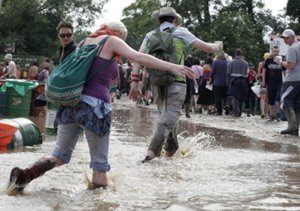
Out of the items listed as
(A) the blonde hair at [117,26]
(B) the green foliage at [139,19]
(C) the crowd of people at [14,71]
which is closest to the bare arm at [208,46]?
(A) the blonde hair at [117,26]

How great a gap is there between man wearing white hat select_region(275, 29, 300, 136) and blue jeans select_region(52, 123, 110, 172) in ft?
22.3

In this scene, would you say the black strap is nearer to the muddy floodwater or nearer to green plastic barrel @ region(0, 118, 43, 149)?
the muddy floodwater

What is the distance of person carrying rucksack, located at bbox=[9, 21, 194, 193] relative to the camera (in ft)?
17.3

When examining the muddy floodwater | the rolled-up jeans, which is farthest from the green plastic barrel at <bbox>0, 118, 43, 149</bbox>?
the rolled-up jeans

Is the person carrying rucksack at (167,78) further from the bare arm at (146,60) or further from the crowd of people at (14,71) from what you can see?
the crowd of people at (14,71)

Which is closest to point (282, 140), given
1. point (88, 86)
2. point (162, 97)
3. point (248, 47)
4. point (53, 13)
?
point (162, 97)

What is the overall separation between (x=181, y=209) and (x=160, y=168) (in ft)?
7.04

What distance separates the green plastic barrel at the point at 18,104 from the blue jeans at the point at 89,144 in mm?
7235

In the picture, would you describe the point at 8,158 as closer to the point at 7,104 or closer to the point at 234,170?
the point at 234,170

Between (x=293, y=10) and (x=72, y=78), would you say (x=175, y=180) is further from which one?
(x=293, y=10)

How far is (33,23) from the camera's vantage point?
147 ft

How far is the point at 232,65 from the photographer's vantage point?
1802cm

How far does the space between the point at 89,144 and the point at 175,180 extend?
3.60 feet

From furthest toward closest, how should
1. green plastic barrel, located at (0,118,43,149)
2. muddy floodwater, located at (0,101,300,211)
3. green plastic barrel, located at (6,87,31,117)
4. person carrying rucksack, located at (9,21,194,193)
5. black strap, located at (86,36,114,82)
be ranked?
green plastic barrel, located at (6,87,31,117) → green plastic barrel, located at (0,118,43,149) → black strap, located at (86,36,114,82) → person carrying rucksack, located at (9,21,194,193) → muddy floodwater, located at (0,101,300,211)
